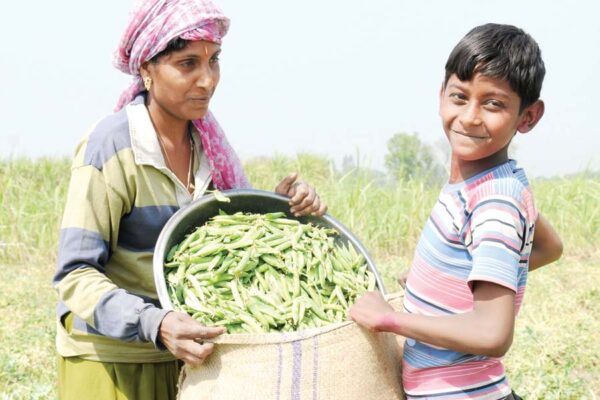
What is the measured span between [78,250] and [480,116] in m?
1.32

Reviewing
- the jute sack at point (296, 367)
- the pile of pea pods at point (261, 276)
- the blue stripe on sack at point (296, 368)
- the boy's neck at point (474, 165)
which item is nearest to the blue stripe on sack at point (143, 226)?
the pile of pea pods at point (261, 276)

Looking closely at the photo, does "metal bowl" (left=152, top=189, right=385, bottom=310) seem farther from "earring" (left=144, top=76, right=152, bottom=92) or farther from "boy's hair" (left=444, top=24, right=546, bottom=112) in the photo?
"boy's hair" (left=444, top=24, right=546, bottom=112)

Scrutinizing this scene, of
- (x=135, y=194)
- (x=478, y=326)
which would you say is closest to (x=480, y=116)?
(x=478, y=326)

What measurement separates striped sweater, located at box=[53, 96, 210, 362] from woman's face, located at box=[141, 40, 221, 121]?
0.37ft

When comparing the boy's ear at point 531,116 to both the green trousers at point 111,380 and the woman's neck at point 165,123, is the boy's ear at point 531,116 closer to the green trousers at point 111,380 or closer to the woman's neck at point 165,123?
the woman's neck at point 165,123

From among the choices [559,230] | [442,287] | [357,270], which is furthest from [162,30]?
[559,230]

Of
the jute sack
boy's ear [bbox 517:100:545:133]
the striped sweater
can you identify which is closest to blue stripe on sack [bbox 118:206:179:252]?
the striped sweater

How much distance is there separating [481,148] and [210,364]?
0.97 meters

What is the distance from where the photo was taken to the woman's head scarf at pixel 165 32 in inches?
103

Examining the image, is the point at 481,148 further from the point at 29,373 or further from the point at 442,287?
the point at 29,373

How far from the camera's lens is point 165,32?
262 cm

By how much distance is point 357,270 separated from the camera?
105 inches

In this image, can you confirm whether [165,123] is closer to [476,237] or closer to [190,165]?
→ [190,165]

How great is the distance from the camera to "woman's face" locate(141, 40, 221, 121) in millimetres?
2650
